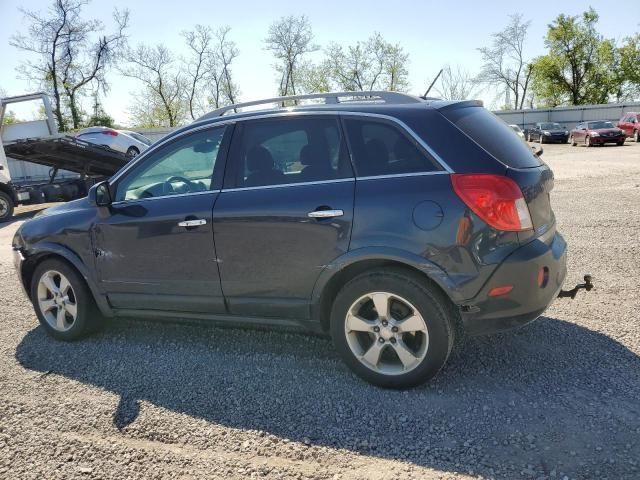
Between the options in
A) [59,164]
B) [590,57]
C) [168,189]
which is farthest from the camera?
[590,57]

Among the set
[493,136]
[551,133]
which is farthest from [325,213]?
[551,133]

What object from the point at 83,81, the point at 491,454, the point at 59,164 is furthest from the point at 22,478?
the point at 83,81

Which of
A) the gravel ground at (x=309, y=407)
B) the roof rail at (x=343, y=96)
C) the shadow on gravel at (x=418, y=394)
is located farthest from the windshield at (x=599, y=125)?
the roof rail at (x=343, y=96)

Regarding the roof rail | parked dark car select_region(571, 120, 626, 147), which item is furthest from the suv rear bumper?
parked dark car select_region(571, 120, 626, 147)

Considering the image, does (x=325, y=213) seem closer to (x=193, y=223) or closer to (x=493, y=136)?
(x=193, y=223)

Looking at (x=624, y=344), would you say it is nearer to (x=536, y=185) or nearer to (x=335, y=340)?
(x=536, y=185)

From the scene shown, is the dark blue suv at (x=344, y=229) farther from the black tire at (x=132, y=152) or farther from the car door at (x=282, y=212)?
the black tire at (x=132, y=152)

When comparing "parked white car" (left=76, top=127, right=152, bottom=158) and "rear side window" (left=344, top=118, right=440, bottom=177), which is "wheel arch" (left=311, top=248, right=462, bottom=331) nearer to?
"rear side window" (left=344, top=118, right=440, bottom=177)

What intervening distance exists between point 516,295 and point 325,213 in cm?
123

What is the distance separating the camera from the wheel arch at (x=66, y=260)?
4223 mm

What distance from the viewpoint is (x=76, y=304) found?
171 inches

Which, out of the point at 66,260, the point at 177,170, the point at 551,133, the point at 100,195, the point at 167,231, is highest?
the point at 177,170

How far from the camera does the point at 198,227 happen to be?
3.68 metres

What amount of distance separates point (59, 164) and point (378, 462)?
1474cm
